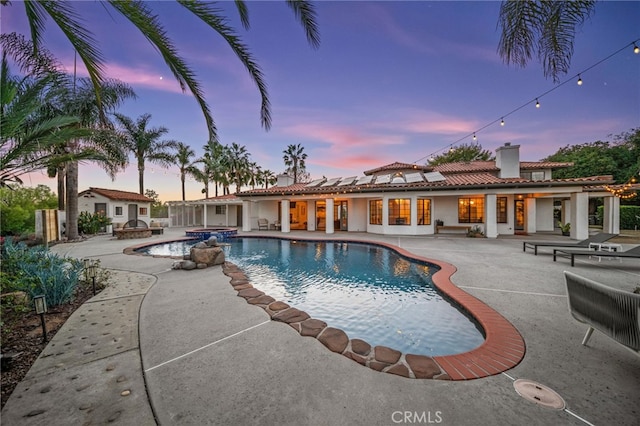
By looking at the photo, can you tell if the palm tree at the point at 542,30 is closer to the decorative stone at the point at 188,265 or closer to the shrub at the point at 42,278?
the shrub at the point at 42,278

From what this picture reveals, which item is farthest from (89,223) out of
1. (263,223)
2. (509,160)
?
(509,160)

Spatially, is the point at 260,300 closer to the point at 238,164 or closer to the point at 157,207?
the point at 238,164

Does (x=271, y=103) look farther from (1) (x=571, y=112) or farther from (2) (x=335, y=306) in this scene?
(1) (x=571, y=112)

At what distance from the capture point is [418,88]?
505 inches

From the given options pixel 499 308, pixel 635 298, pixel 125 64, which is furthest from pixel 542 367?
pixel 125 64

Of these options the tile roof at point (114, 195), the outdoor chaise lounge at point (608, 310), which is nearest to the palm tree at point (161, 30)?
the outdoor chaise lounge at point (608, 310)

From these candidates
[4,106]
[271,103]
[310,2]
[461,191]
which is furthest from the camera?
[461,191]

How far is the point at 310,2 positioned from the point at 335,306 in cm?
497

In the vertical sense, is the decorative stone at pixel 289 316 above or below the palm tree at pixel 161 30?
below

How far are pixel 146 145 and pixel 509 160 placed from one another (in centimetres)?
2878

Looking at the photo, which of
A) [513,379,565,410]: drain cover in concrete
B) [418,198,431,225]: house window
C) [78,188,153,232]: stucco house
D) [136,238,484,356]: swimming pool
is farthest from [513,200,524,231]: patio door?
[78,188,153,232]: stucco house

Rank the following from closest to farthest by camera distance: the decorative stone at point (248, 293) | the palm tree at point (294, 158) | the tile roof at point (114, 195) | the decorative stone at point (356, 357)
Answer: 1. the decorative stone at point (356, 357)
2. the decorative stone at point (248, 293)
3. the tile roof at point (114, 195)
4. the palm tree at point (294, 158)

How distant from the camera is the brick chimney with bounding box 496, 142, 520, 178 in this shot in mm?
15211

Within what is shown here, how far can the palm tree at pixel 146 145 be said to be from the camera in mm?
20969
